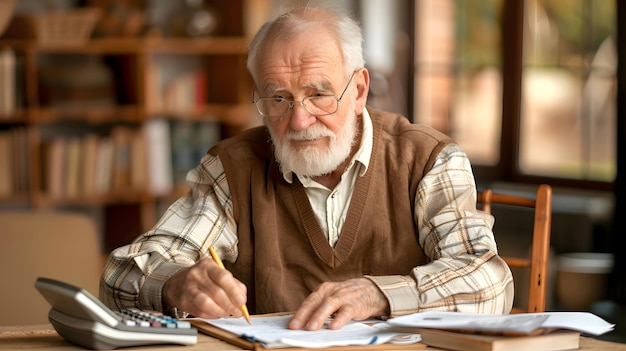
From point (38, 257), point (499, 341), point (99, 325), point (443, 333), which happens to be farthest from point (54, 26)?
point (499, 341)

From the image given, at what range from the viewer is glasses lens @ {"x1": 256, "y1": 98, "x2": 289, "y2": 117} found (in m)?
2.30

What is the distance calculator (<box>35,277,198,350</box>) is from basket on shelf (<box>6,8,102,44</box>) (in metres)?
3.46

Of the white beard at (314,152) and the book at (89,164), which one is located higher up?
the white beard at (314,152)

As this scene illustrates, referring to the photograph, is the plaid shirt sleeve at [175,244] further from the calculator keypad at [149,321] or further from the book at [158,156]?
the book at [158,156]

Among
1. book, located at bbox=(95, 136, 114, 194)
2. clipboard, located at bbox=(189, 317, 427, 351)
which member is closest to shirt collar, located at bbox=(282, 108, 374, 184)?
clipboard, located at bbox=(189, 317, 427, 351)

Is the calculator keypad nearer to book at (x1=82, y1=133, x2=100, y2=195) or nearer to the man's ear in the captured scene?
the man's ear

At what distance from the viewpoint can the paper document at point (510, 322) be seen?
5.31 ft

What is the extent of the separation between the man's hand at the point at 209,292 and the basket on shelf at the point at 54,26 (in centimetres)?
324

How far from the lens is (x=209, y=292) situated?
1.90 meters

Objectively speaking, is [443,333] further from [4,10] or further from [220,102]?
[220,102]

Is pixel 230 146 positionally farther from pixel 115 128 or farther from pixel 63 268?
pixel 115 128

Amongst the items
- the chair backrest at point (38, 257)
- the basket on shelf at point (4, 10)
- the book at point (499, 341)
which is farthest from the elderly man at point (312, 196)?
the basket on shelf at point (4, 10)

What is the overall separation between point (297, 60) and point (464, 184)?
46 centimetres

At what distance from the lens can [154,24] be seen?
18.4 ft
